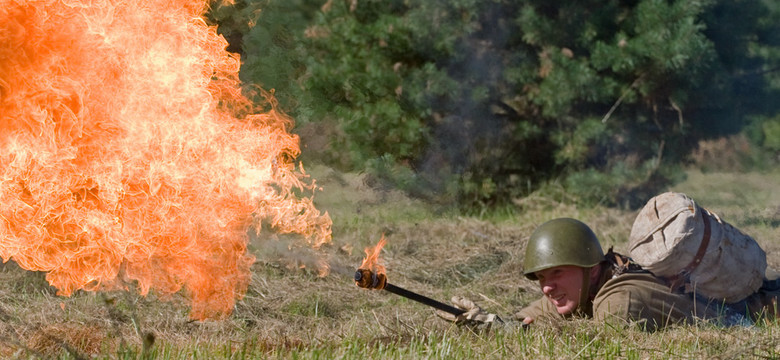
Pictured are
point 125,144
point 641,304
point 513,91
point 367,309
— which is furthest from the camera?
point 513,91

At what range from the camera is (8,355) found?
4.93 metres

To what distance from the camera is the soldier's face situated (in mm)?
→ 5957

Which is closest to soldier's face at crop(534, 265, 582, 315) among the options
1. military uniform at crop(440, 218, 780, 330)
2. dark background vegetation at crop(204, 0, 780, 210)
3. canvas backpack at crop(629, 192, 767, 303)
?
military uniform at crop(440, 218, 780, 330)

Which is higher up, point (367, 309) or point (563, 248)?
point (563, 248)

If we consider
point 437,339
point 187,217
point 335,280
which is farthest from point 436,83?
point 437,339

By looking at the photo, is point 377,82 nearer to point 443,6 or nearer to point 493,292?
point 443,6

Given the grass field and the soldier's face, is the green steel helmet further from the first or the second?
the grass field

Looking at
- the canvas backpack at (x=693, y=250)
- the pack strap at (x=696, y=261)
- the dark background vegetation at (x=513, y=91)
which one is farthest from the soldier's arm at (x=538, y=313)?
the dark background vegetation at (x=513, y=91)

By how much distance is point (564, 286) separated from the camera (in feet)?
19.6

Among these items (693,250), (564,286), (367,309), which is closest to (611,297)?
(564,286)

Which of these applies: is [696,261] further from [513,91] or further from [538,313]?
[513,91]

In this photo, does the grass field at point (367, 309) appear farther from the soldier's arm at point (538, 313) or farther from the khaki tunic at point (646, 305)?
the soldier's arm at point (538, 313)

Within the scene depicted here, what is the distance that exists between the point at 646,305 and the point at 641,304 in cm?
5

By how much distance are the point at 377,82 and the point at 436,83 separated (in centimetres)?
85
